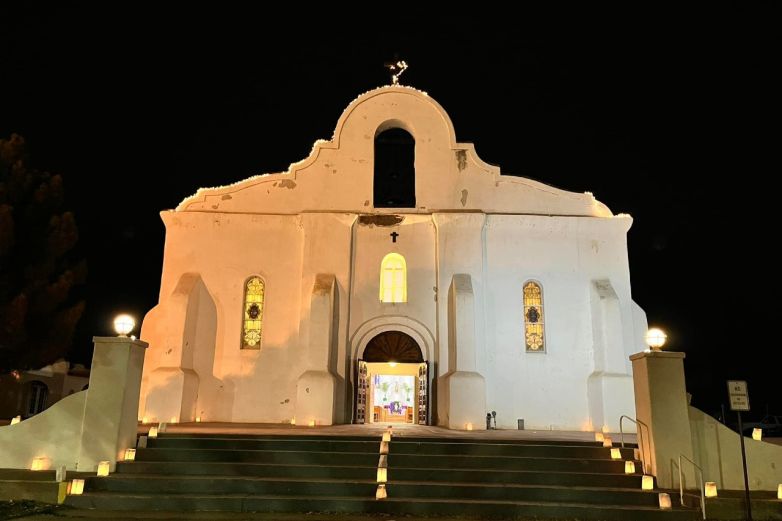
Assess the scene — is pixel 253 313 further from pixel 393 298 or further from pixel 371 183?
pixel 371 183

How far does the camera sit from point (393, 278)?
19.0m

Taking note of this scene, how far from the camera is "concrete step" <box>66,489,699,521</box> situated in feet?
31.9

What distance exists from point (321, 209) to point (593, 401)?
32.5 feet

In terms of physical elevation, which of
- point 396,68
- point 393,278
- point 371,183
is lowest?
point 393,278

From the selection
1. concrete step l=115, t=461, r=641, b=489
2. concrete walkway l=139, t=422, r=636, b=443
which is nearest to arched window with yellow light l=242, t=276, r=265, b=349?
concrete walkway l=139, t=422, r=636, b=443

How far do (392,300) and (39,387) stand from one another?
19.9 meters

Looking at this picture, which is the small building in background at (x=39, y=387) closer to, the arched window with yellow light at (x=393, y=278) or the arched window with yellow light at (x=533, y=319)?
the arched window with yellow light at (x=393, y=278)

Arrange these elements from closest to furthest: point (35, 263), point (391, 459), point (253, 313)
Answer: point (391, 459) → point (35, 263) → point (253, 313)

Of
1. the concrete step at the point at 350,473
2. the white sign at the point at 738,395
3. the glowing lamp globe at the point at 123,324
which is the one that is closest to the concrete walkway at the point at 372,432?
the concrete step at the point at 350,473

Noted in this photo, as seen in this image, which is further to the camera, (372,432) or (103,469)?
(372,432)

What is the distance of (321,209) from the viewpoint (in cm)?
1906

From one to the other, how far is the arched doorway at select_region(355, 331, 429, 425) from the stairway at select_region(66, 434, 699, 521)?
555cm

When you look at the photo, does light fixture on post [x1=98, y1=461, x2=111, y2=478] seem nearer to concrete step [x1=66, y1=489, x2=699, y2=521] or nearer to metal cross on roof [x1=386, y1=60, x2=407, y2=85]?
concrete step [x1=66, y1=489, x2=699, y2=521]

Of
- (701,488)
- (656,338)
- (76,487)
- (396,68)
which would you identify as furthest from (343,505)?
(396,68)
